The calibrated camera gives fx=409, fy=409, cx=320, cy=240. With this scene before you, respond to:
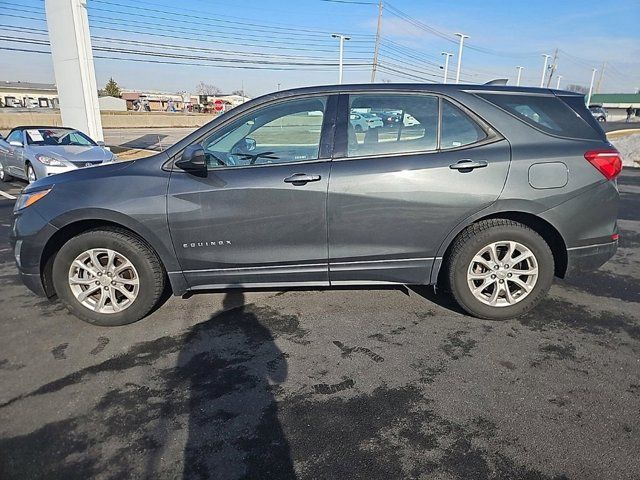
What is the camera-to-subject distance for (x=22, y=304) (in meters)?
3.82

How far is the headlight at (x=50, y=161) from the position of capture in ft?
28.8

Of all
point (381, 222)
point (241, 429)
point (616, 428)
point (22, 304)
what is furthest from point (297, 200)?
point (22, 304)

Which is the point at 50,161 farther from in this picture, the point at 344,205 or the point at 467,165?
the point at 467,165

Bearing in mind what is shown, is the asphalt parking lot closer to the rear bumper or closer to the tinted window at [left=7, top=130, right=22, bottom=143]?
the rear bumper

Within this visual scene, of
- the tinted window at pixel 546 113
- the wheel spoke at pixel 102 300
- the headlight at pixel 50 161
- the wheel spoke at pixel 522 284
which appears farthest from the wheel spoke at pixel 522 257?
the headlight at pixel 50 161

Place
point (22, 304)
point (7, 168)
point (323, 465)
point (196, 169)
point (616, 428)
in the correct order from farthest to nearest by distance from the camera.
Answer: point (7, 168)
point (22, 304)
point (196, 169)
point (616, 428)
point (323, 465)

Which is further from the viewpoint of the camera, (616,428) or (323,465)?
(616,428)

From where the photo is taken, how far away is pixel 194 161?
3.04 m

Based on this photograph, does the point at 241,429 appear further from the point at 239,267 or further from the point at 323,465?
the point at 239,267

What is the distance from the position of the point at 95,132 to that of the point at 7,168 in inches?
196

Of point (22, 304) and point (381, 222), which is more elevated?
point (381, 222)

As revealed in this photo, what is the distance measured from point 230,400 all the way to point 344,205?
1584 mm

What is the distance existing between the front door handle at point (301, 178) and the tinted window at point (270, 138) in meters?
0.16

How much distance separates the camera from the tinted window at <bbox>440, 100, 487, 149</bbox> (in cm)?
323
